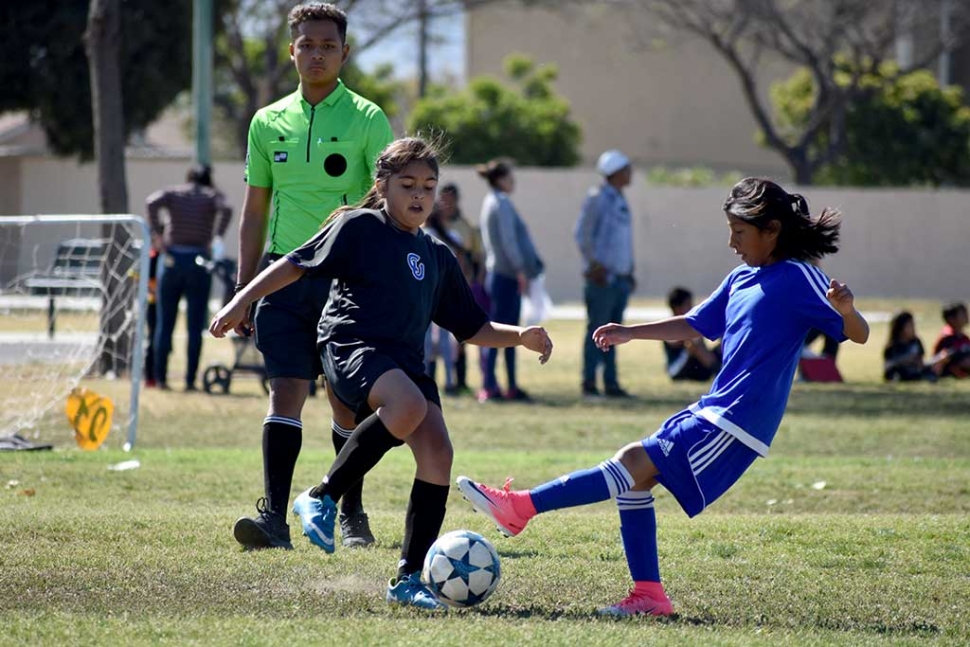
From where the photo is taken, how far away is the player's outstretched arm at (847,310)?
5.09m

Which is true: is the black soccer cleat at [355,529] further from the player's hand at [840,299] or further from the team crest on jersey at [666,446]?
the player's hand at [840,299]

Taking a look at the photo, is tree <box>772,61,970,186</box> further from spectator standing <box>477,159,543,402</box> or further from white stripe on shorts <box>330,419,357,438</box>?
white stripe on shorts <box>330,419,357,438</box>

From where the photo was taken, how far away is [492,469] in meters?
9.17

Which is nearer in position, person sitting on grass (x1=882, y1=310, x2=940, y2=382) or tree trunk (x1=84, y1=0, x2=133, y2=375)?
tree trunk (x1=84, y1=0, x2=133, y2=375)

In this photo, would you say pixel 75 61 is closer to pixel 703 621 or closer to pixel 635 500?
pixel 635 500

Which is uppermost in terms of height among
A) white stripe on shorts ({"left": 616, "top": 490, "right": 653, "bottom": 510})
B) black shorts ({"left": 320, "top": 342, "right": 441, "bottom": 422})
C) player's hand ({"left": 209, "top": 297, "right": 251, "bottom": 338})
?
player's hand ({"left": 209, "top": 297, "right": 251, "bottom": 338})

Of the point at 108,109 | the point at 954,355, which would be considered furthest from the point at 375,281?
the point at 954,355

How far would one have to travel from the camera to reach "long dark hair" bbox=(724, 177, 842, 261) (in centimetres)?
528

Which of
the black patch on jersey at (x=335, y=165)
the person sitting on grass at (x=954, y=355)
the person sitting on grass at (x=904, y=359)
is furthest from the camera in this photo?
the person sitting on grass at (x=954, y=355)

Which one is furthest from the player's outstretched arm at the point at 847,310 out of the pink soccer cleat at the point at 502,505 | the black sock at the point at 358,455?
the black sock at the point at 358,455

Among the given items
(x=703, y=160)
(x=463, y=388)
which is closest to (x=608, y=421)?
(x=463, y=388)

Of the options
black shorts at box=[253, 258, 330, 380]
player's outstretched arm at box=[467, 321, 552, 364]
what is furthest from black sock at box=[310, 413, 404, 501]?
black shorts at box=[253, 258, 330, 380]

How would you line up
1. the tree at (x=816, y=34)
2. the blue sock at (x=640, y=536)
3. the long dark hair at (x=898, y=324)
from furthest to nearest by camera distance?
the tree at (x=816, y=34) < the long dark hair at (x=898, y=324) < the blue sock at (x=640, y=536)

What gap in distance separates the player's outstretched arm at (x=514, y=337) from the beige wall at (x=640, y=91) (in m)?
40.3
